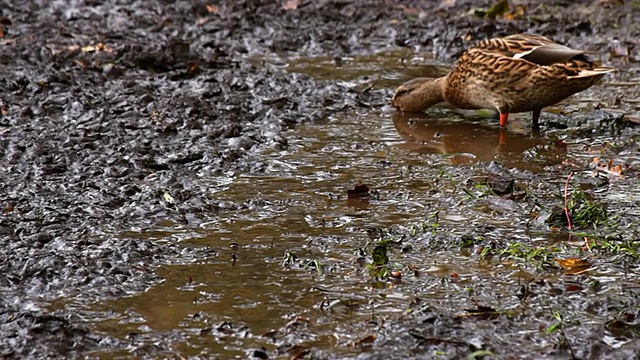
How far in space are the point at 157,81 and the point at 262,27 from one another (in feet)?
9.81

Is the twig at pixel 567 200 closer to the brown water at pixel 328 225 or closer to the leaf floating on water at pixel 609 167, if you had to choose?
the brown water at pixel 328 225

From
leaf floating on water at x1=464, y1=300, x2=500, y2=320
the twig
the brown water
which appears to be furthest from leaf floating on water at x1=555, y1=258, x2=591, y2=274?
leaf floating on water at x1=464, y1=300, x2=500, y2=320

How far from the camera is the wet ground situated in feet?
17.0

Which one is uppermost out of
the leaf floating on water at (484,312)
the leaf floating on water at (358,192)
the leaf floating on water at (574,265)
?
the leaf floating on water at (484,312)

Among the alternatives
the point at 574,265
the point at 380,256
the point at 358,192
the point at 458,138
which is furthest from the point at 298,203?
the point at 458,138

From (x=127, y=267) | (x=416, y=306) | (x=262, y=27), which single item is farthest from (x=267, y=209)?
(x=262, y=27)

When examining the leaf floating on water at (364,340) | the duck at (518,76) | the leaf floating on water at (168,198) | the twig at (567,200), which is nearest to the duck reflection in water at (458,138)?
the duck at (518,76)

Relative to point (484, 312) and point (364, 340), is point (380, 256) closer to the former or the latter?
point (484, 312)

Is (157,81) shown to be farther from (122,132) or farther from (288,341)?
(288,341)

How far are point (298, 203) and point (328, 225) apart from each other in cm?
56

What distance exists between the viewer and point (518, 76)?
8.89m

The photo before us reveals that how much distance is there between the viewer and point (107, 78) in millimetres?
10469

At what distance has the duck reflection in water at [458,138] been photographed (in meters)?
8.71

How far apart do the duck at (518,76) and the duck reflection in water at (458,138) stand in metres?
0.22
